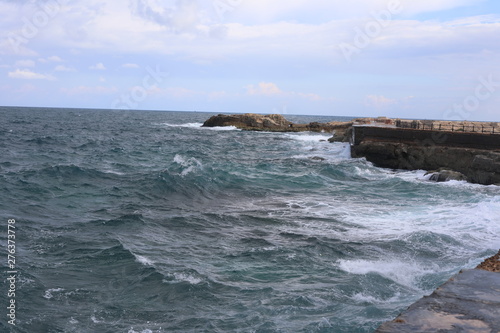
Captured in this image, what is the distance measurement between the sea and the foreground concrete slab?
223 cm

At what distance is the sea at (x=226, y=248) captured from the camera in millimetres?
9344

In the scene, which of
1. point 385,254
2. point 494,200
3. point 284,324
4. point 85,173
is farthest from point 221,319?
point 85,173

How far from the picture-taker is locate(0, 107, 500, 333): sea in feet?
30.7

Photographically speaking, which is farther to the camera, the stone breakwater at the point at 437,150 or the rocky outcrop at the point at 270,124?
the rocky outcrop at the point at 270,124

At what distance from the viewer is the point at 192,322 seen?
9.05m

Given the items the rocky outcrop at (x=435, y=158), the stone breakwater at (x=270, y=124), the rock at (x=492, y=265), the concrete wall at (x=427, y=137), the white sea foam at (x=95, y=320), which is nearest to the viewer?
the rock at (x=492, y=265)

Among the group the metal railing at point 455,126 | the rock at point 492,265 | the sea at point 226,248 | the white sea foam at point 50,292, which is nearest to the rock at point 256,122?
the metal railing at point 455,126

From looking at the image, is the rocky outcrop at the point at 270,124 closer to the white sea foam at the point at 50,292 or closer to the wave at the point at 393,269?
the wave at the point at 393,269

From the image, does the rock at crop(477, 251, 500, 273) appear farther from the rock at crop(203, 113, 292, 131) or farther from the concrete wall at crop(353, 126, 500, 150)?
the rock at crop(203, 113, 292, 131)

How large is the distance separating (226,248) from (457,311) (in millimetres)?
8400

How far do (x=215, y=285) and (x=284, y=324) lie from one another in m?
2.40

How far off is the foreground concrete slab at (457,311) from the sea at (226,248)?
2226 millimetres

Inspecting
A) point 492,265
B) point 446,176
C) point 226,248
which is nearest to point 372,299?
point 492,265

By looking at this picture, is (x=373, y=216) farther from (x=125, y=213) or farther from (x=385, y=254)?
(x=125, y=213)
